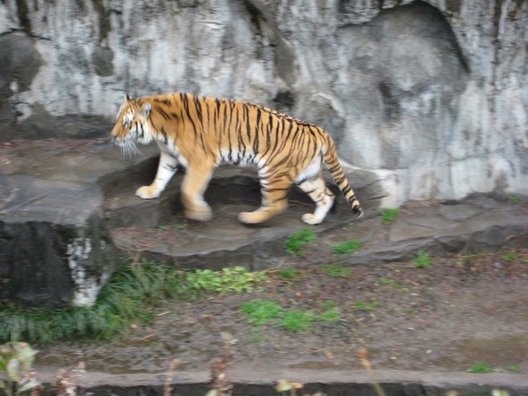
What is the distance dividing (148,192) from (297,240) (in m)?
1.33

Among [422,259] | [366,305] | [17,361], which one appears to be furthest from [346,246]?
[17,361]

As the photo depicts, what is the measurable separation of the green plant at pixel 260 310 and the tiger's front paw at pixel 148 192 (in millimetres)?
1315

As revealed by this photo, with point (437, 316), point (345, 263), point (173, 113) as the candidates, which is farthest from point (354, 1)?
point (437, 316)

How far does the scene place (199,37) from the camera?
7.04m

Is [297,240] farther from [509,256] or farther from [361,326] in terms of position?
[509,256]

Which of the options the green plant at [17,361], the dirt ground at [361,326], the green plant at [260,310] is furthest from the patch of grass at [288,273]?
the green plant at [17,361]

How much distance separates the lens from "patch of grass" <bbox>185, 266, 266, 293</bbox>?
6.01 meters

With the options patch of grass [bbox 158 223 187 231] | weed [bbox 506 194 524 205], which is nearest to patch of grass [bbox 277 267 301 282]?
patch of grass [bbox 158 223 187 231]

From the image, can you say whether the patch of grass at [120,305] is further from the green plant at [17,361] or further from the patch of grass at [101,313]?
the green plant at [17,361]

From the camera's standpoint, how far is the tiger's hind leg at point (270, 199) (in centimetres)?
652

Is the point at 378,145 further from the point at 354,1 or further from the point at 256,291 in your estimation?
the point at 256,291

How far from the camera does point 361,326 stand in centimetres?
559

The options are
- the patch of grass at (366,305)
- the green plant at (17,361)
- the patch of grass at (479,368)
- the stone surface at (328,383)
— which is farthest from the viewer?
the patch of grass at (366,305)

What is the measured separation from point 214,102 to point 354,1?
5.12 feet
